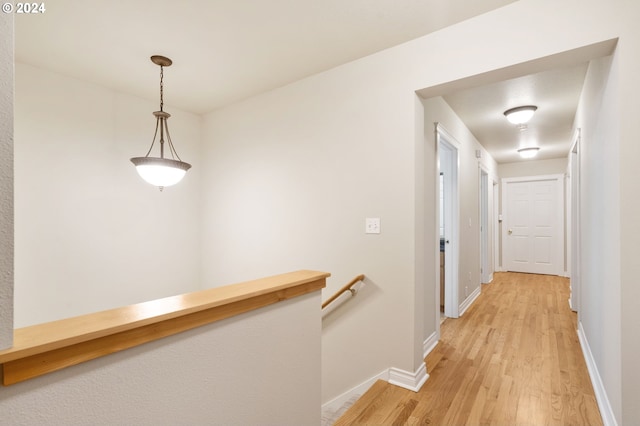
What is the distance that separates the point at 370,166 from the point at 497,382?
1867 mm

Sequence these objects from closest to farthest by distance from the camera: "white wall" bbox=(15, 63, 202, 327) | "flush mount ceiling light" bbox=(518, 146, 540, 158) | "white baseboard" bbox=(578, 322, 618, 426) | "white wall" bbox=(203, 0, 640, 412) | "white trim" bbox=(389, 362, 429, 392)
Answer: "white baseboard" bbox=(578, 322, 618, 426), "white wall" bbox=(203, 0, 640, 412), "white trim" bbox=(389, 362, 429, 392), "white wall" bbox=(15, 63, 202, 327), "flush mount ceiling light" bbox=(518, 146, 540, 158)

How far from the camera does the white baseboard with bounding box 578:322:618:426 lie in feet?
5.71

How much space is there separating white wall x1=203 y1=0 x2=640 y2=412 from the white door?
16.5 feet

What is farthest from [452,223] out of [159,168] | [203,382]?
[203,382]

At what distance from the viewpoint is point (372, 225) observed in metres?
2.45

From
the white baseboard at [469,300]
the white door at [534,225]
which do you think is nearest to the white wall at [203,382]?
the white baseboard at [469,300]

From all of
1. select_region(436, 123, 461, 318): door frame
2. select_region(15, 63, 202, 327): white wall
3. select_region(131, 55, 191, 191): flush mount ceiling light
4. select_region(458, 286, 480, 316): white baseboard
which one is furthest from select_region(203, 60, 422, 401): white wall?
select_region(458, 286, 480, 316): white baseboard

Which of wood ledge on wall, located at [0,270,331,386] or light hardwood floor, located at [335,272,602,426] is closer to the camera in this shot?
wood ledge on wall, located at [0,270,331,386]

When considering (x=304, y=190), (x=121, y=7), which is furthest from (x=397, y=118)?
(x=121, y=7)

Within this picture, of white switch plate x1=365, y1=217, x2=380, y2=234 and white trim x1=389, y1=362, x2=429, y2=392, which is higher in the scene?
white switch plate x1=365, y1=217, x2=380, y2=234

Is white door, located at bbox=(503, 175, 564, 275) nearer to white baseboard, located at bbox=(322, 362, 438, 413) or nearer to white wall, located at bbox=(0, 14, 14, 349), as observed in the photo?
white baseboard, located at bbox=(322, 362, 438, 413)

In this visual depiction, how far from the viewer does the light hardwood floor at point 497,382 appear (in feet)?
6.30

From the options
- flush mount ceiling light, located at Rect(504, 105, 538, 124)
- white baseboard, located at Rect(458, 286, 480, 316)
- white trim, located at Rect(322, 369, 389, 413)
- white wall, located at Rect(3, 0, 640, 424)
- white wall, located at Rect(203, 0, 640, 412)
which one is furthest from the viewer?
white baseboard, located at Rect(458, 286, 480, 316)

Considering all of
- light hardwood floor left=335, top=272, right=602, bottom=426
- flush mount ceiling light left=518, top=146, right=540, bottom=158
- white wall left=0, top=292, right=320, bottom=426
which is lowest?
light hardwood floor left=335, top=272, right=602, bottom=426
